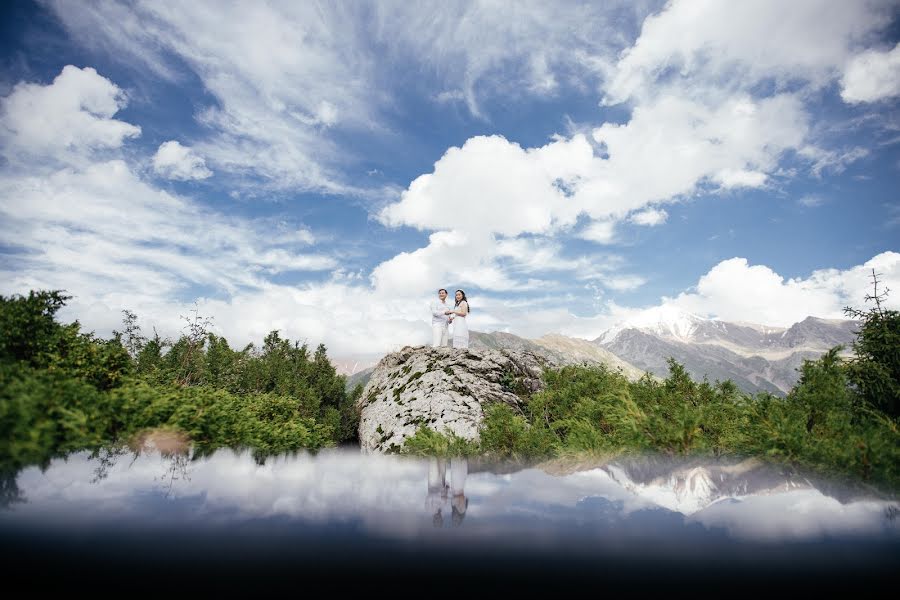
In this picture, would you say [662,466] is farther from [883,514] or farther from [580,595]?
[580,595]

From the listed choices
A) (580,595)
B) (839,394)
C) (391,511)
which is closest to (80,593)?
(391,511)

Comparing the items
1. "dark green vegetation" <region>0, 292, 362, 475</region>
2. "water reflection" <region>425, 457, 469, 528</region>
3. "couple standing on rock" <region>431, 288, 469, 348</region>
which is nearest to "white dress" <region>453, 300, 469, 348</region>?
"couple standing on rock" <region>431, 288, 469, 348</region>

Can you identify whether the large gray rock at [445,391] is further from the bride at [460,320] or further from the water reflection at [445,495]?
the water reflection at [445,495]

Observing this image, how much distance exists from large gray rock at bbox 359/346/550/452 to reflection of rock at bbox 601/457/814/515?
23.5 ft

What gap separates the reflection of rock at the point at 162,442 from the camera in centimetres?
553

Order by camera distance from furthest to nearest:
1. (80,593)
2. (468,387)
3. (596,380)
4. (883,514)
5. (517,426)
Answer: (468,387) < (596,380) < (517,426) < (883,514) < (80,593)

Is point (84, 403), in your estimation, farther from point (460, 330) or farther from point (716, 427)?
point (460, 330)

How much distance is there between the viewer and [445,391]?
50.0 ft

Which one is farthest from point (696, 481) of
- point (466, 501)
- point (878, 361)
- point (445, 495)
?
point (878, 361)

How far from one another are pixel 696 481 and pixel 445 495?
2771mm

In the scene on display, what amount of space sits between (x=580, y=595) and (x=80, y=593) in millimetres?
2701

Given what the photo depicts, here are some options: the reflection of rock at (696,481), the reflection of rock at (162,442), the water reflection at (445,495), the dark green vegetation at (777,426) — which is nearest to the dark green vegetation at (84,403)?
the reflection of rock at (162,442)

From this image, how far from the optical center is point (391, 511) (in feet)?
12.7

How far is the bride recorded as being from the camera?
19625 millimetres
